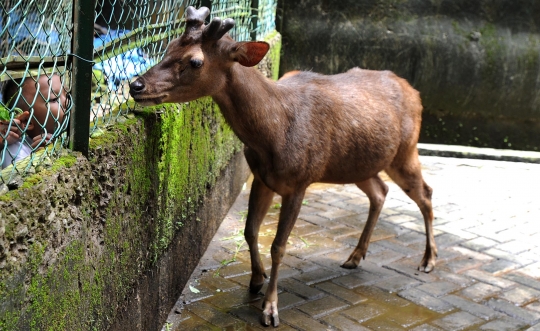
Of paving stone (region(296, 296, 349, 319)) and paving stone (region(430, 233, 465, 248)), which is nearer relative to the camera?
paving stone (region(296, 296, 349, 319))

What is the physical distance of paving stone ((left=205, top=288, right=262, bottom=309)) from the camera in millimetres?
4742

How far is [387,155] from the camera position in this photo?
5211 mm

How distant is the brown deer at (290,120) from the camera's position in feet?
12.6

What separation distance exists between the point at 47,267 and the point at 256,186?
2.62 metres

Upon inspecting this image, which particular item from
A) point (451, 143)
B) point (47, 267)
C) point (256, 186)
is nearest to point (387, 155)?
point (256, 186)

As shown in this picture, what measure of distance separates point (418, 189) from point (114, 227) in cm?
322

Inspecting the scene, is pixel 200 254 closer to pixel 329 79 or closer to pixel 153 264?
pixel 153 264

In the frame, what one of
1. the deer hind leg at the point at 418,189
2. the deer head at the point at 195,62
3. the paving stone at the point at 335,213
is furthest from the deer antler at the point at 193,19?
the paving stone at the point at 335,213

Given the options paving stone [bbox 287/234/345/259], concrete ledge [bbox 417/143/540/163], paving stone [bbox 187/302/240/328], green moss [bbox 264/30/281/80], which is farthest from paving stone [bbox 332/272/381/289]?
concrete ledge [bbox 417/143/540/163]

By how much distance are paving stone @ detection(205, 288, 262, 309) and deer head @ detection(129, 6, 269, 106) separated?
1607 millimetres

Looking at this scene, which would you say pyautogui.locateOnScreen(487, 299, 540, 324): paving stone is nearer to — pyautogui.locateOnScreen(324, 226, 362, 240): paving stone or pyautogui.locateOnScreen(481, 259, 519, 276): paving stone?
pyautogui.locateOnScreen(481, 259, 519, 276): paving stone

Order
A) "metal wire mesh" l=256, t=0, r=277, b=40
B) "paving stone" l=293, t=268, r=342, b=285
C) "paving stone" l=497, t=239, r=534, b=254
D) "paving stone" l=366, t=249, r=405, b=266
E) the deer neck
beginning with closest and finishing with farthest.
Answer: the deer neck → "paving stone" l=293, t=268, r=342, b=285 → "paving stone" l=366, t=249, r=405, b=266 → "paving stone" l=497, t=239, r=534, b=254 → "metal wire mesh" l=256, t=0, r=277, b=40

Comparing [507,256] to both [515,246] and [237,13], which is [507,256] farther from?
[237,13]

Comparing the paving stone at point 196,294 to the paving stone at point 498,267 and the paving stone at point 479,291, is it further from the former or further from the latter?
the paving stone at point 498,267
